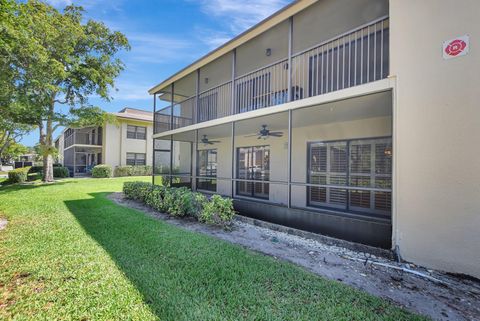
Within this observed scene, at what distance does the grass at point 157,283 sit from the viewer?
2846mm

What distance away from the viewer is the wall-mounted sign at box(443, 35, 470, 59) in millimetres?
3842

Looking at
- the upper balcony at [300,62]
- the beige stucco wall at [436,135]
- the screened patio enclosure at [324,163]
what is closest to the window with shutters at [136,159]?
the upper balcony at [300,62]

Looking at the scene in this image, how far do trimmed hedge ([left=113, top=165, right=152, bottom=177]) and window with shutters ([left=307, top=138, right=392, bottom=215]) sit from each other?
69.1 feet

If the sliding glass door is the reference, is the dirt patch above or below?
below

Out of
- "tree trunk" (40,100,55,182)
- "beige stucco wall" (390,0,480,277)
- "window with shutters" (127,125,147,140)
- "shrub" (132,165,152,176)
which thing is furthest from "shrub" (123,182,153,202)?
"window with shutters" (127,125,147,140)

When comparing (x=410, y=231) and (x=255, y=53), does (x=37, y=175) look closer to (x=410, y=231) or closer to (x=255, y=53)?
(x=255, y=53)

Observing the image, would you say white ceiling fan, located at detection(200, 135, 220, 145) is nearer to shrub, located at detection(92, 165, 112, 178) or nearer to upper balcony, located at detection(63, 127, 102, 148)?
shrub, located at detection(92, 165, 112, 178)

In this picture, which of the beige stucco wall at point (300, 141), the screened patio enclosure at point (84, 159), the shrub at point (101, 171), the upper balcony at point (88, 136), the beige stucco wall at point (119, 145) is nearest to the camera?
the beige stucco wall at point (300, 141)

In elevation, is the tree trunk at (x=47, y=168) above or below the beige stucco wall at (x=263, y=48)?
below

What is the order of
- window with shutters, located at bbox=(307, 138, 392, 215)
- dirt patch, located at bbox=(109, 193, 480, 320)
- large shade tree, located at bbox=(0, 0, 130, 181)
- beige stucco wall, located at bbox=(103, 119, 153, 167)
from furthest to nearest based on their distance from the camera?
beige stucco wall, located at bbox=(103, 119, 153, 167) < large shade tree, located at bbox=(0, 0, 130, 181) < window with shutters, located at bbox=(307, 138, 392, 215) < dirt patch, located at bbox=(109, 193, 480, 320)

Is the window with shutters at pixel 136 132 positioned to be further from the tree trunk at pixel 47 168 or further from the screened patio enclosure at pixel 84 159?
the tree trunk at pixel 47 168

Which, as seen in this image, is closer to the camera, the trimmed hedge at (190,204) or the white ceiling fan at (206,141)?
the trimmed hedge at (190,204)

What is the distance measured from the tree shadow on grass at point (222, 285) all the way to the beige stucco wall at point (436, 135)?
190 centimetres

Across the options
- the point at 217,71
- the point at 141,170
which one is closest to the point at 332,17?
the point at 217,71
